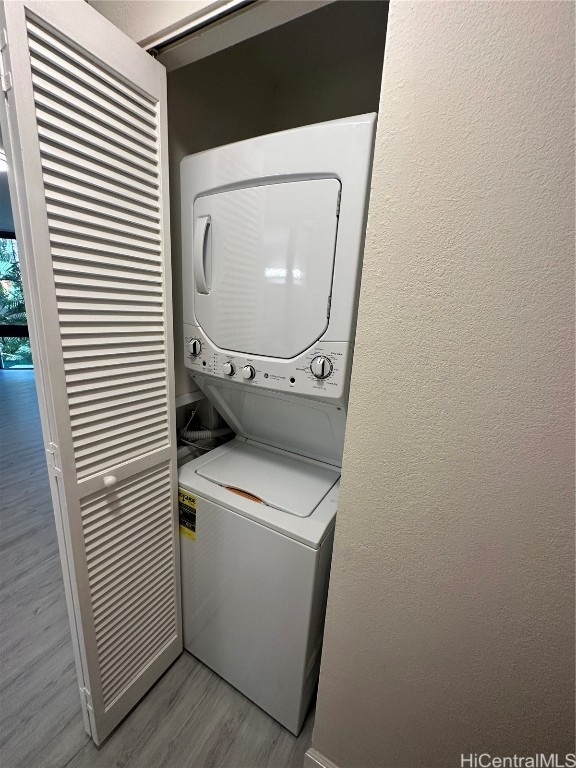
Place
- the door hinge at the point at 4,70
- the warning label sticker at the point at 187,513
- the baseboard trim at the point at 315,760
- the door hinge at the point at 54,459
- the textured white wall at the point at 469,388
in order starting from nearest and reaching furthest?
the textured white wall at the point at 469,388 < the door hinge at the point at 4,70 < the door hinge at the point at 54,459 < the baseboard trim at the point at 315,760 < the warning label sticker at the point at 187,513

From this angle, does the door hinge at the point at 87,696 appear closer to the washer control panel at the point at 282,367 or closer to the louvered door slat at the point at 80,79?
the washer control panel at the point at 282,367

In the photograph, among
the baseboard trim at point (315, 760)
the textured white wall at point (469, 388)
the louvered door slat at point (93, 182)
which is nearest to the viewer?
the textured white wall at point (469, 388)

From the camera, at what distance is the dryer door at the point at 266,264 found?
98 centimetres

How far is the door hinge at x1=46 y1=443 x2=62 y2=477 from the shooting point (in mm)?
957

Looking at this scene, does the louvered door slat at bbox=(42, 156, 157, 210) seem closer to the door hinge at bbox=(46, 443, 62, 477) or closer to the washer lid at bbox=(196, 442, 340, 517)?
the door hinge at bbox=(46, 443, 62, 477)

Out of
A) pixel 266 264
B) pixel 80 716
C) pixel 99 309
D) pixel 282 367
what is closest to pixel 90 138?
pixel 99 309

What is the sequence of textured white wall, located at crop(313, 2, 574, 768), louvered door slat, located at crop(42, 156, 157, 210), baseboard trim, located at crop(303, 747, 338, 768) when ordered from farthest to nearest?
baseboard trim, located at crop(303, 747, 338, 768) → louvered door slat, located at crop(42, 156, 157, 210) → textured white wall, located at crop(313, 2, 574, 768)

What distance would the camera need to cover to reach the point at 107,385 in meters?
1.05

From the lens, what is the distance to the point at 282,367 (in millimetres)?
1114

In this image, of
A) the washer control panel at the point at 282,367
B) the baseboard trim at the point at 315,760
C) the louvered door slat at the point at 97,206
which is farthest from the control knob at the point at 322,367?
the baseboard trim at the point at 315,760

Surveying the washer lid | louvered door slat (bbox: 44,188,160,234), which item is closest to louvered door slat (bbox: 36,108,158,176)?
louvered door slat (bbox: 44,188,160,234)

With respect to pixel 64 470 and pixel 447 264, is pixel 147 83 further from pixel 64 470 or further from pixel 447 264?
pixel 64 470

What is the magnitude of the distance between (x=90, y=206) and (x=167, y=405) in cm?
71

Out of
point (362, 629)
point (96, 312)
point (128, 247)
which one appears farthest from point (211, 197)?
point (362, 629)
